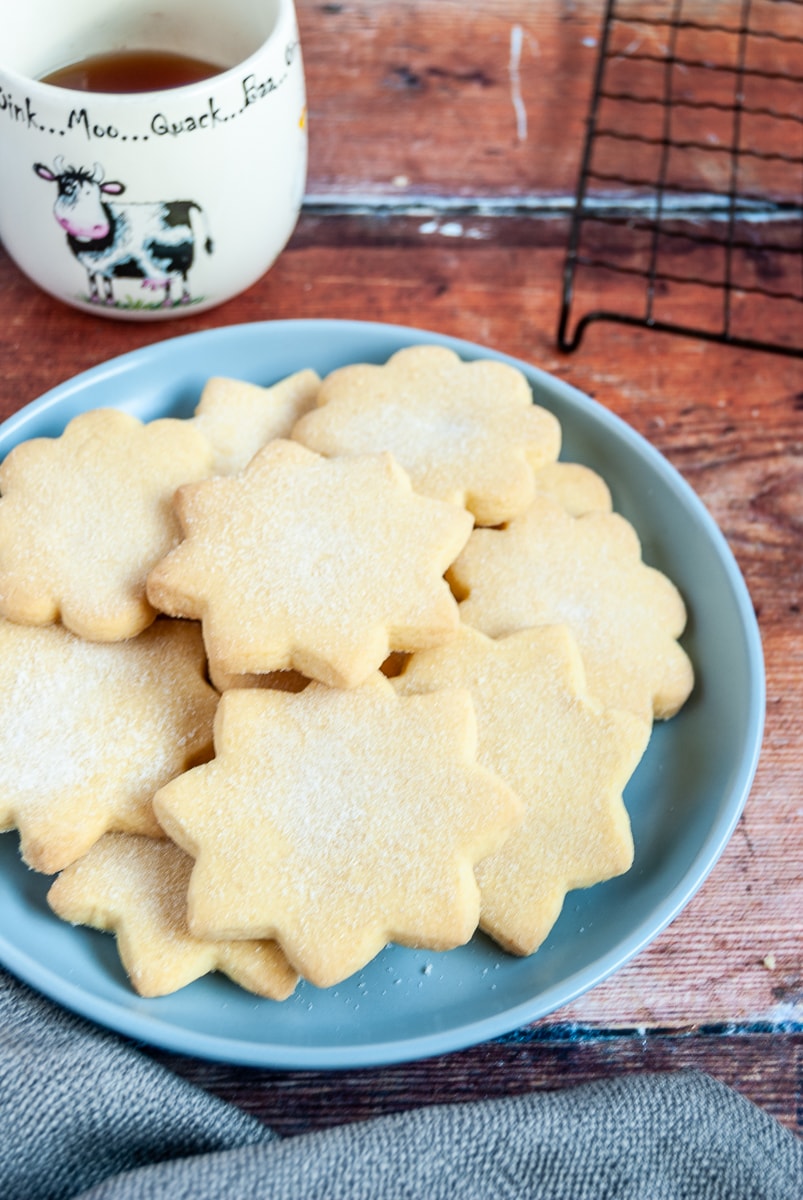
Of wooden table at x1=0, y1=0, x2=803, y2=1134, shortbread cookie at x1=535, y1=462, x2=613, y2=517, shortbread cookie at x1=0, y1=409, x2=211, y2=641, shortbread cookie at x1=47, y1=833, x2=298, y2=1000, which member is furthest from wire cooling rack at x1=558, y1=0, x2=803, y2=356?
shortbread cookie at x1=47, y1=833, x2=298, y2=1000

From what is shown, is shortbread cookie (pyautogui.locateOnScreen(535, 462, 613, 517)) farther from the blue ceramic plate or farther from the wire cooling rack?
the wire cooling rack

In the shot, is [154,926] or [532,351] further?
[532,351]

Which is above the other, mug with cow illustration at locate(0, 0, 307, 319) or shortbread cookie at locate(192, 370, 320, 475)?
mug with cow illustration at locate(0, 0, 307, 319)

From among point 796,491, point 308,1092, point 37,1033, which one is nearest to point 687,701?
point 796,491

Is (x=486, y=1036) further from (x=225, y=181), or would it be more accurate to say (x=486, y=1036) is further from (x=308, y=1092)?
(x=225, y=181)

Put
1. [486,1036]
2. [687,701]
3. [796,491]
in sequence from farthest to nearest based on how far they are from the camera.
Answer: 1. [796,491]
2. [687,701]
3. [486,1036]

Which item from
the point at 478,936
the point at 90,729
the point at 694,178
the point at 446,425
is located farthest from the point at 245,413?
the point at 694,178

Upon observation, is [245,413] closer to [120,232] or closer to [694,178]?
[120,232]
